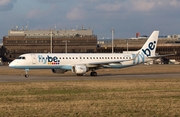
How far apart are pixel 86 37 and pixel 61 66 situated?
129620 millimetres

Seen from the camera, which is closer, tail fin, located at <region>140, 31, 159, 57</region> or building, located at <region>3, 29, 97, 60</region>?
tail fin, located at <region>140, 31, 159, 57</region>

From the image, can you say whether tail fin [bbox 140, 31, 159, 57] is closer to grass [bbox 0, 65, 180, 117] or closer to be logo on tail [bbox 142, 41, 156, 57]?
be logo on tail [bbox 142, 41, 156, 57]

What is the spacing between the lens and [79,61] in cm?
5703

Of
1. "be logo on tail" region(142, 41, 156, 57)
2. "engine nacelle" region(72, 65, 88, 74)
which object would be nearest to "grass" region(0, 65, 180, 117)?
"engine nacelle" region(72, 65, 88, 74)

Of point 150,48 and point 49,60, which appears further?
point 150,48

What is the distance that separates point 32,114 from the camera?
19.5 metres

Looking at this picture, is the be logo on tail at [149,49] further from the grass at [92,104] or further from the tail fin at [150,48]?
the grass at [92,104]

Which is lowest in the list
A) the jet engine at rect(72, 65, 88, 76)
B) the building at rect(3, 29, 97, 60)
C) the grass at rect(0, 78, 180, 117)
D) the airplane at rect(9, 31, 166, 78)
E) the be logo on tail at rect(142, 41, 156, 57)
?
the grass at rect(0, 78, 180, 117)

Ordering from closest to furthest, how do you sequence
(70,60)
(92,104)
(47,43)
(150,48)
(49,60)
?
(92,104) → (49,60) → (70,60) → (150,48) → (47,43)

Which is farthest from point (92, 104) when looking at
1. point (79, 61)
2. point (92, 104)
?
point (79, 61)

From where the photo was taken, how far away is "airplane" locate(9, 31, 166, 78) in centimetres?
5397

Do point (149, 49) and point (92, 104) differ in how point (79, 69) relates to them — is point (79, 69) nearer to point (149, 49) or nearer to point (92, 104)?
point (149, 49)

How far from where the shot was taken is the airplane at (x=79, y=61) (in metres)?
54.0

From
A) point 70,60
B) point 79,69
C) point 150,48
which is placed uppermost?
point 150,48
